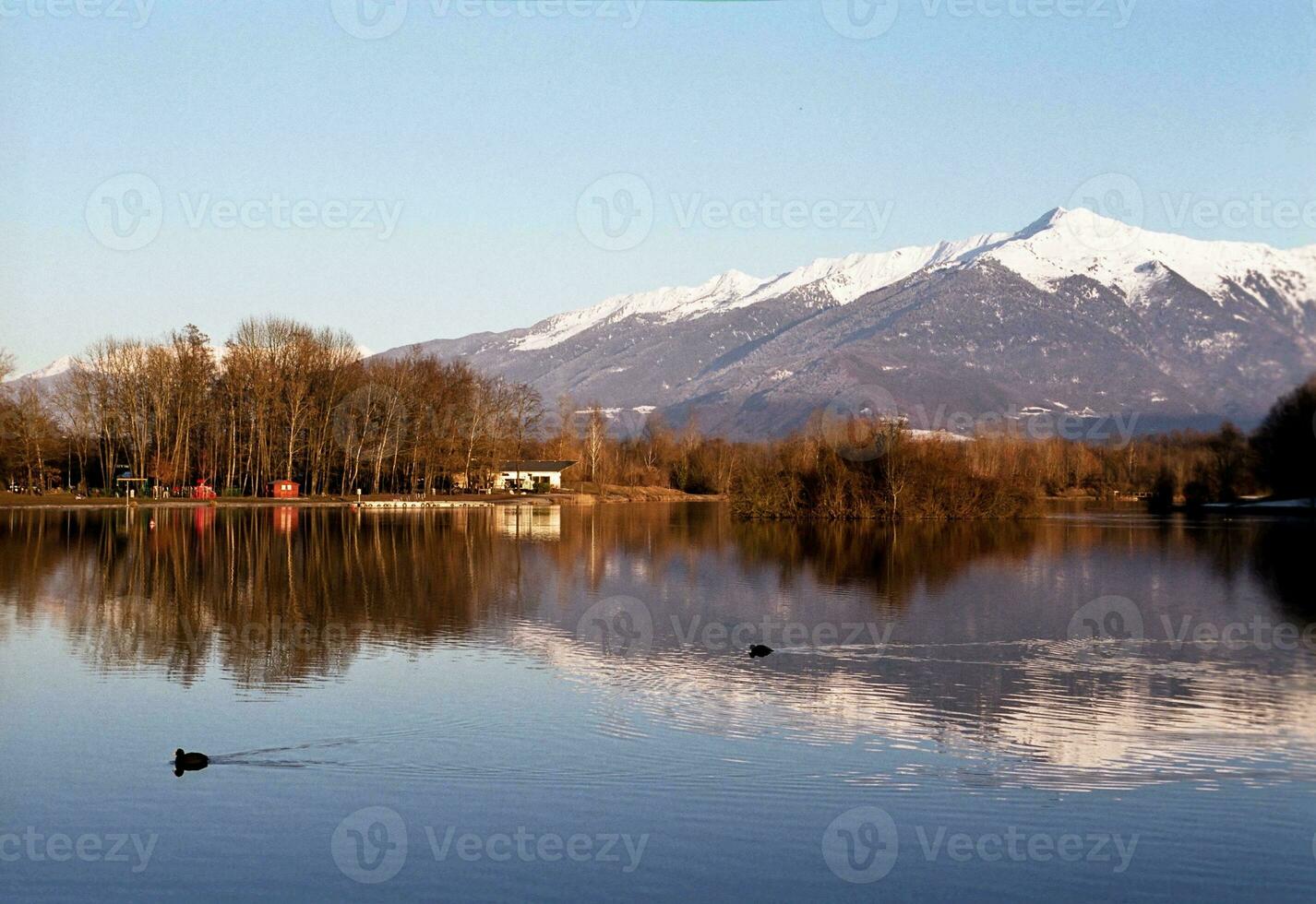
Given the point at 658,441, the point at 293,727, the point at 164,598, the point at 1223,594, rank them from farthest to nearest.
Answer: the point at 658,441 < the point at 1223,594 < the point at 164,598 < the point at 293,727

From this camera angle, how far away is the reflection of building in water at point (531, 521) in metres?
59.7

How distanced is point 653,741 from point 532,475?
115468mm

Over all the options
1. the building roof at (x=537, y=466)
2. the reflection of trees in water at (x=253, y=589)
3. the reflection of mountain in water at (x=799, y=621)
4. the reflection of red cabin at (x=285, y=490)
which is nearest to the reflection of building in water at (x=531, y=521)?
the reflection of trees in water at (x=253, y=589)

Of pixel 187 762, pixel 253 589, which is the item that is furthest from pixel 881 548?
pixel 187 762

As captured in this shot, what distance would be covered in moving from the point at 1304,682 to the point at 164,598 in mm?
23662

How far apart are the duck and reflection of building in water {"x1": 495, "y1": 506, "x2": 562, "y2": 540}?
4155 centimetres

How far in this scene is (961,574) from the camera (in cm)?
3734

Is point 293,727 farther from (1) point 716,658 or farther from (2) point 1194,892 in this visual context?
(2) point 1194,892

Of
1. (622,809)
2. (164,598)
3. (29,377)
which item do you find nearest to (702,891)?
(622,809)

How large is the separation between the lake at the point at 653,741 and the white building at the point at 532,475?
9244 cm

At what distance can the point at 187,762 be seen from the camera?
1439 cm

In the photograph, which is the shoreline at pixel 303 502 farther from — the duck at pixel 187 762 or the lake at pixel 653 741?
the duck at pixel 187 762

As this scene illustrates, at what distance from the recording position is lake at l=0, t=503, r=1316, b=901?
37.7 feet

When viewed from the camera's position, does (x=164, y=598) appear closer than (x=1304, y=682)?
No
